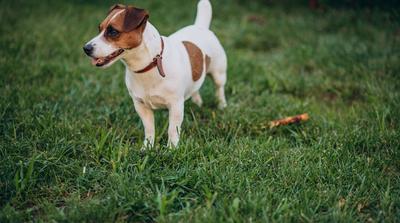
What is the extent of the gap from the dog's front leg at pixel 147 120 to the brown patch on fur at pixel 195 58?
45 cm

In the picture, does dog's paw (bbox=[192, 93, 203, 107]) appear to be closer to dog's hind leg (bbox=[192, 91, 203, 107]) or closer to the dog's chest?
dog's hind leg (bbox=[192, 91, 203, 107])

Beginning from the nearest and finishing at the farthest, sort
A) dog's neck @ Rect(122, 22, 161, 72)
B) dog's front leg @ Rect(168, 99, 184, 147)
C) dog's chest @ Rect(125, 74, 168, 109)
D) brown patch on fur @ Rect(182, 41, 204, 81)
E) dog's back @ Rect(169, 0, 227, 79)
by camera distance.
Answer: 1. dog's neck @ Rect(122, 22, 161, 72)
2. dog's chest @ Rect(125, 74, 168, 109)
3. dog's front leg @ Rect(168, 99, 184, 147)
4. brown patch on fur @ Rect(182, 41, 204, 81)
5. dog's back @ Rect(169, 0, 227, 79)

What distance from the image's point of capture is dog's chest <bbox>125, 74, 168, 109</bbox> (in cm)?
322

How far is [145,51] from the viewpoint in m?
3.10

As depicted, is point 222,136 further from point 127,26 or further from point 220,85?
point 127,26

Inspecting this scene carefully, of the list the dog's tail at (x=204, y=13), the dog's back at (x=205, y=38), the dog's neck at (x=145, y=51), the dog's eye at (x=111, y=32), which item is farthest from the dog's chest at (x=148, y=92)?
the dog's tail at (x=204, y=13)

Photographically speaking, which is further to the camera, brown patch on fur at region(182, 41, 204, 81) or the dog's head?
brown patch on fur at region(182, 41, 204, 81)

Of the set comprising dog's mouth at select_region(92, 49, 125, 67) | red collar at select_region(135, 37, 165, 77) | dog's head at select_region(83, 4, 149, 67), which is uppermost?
dog's head at select_region(83, 4, 149, 67)

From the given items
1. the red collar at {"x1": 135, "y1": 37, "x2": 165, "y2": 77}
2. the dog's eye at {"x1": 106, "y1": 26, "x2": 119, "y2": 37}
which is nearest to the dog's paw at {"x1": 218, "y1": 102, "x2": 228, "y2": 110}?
the red collar at {"x1": 135, "y1": 37, "x2": 165, "y2": 77}

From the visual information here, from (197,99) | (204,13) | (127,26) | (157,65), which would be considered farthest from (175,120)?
(204,13)

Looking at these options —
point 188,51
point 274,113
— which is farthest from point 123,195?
point 274,113

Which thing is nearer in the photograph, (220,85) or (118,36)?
(118,36)

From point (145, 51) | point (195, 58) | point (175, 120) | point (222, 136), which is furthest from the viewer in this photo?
point (222, 136)

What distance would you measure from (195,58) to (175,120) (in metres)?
0.55
